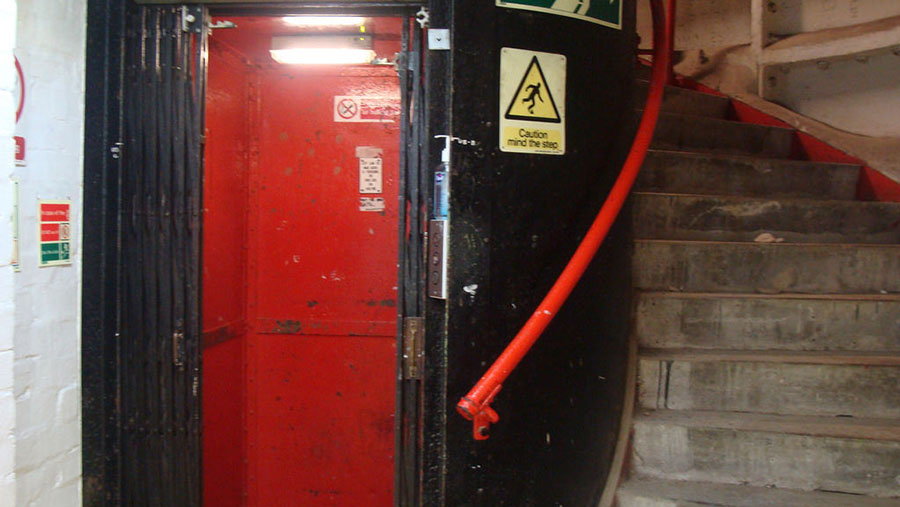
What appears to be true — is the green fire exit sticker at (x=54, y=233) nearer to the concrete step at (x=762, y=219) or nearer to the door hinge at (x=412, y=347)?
the door hinge at (x=412, y=347)

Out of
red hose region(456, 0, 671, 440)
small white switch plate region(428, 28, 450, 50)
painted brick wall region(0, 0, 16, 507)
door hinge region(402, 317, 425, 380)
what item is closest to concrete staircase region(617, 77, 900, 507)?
red hose region(456, 0, 671, 440)

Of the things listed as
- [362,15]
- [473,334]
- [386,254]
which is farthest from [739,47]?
[473,334]

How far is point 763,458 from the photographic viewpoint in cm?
243

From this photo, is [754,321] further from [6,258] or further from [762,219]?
[6,258]

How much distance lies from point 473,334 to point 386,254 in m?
1.53

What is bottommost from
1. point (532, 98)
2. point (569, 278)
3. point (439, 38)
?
point (569, 278)

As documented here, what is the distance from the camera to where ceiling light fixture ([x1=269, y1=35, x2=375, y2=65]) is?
120 inches

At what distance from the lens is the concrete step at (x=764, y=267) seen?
299cm

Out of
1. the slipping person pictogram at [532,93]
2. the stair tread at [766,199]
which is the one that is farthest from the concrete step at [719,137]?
the slipping person pictogram at [532,93]

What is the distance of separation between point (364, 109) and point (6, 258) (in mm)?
2046

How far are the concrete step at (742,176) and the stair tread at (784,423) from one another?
4.65ft

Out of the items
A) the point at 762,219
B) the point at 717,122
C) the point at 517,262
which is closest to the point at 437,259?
the point at 517,262

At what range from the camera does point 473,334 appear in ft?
6.99

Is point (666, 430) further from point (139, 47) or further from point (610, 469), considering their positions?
point (139, 47)
